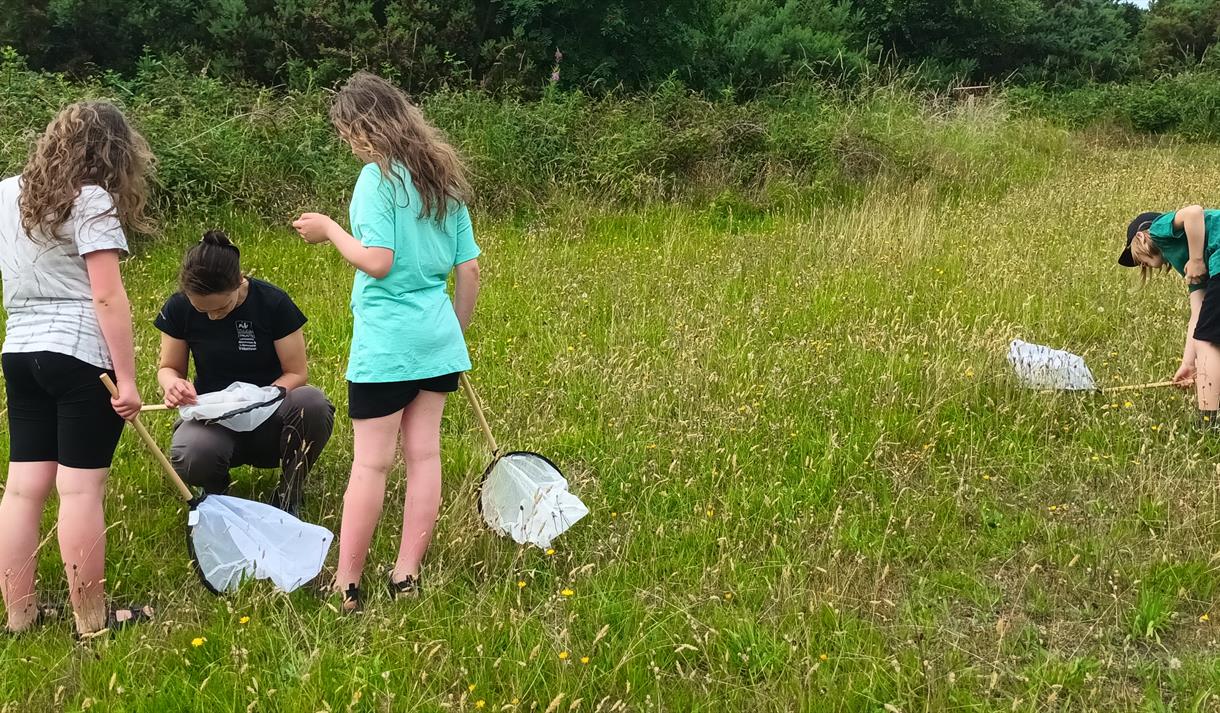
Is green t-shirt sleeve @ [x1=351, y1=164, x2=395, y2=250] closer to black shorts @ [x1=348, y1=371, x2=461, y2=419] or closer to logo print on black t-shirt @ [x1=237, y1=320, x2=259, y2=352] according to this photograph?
black shorts @ [x1=348, y1=371, x2=461, y2=419]

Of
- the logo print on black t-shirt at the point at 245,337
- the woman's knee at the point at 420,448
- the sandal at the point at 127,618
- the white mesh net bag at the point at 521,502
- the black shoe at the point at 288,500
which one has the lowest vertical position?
the sandal at the point at 127,618

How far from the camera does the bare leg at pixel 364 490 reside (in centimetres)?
287

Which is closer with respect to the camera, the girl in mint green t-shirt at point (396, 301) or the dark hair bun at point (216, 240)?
the girl in mint green t-shirt at point (396, 301)

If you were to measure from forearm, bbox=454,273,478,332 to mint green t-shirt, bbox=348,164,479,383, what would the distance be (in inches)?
9.0

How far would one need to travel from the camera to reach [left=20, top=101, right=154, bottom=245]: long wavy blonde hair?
2.60 m

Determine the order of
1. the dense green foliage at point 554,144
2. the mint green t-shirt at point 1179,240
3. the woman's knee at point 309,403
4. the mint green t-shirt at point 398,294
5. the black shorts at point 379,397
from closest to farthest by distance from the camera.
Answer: the mint green t-shirt at point 398,294 < the black shorts at point 379,397 < the woman's knee at point 309,403 < the mint green t-shirt at point 1179,240 < the dense green foliage at point 554,144

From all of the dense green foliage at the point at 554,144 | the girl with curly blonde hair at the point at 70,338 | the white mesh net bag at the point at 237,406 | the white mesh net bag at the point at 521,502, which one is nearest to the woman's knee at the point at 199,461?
the white mesh net bag at the point at 237,406

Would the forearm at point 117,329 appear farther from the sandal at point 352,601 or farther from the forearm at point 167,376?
the sandal at point 352,601

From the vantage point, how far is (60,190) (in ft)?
8.50

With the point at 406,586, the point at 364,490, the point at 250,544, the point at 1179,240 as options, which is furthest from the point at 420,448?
the point at 1179,240

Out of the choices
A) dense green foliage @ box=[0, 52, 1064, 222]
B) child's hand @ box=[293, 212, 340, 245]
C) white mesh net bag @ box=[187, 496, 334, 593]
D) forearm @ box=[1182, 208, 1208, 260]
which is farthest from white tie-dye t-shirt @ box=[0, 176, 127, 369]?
dense green foliage @ box=[0, 52, 1064, 222]

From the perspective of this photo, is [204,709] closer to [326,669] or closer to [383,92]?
[326,669]

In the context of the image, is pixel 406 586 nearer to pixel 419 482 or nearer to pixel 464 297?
pixel 419 482

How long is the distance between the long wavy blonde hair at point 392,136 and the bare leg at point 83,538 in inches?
51.4
